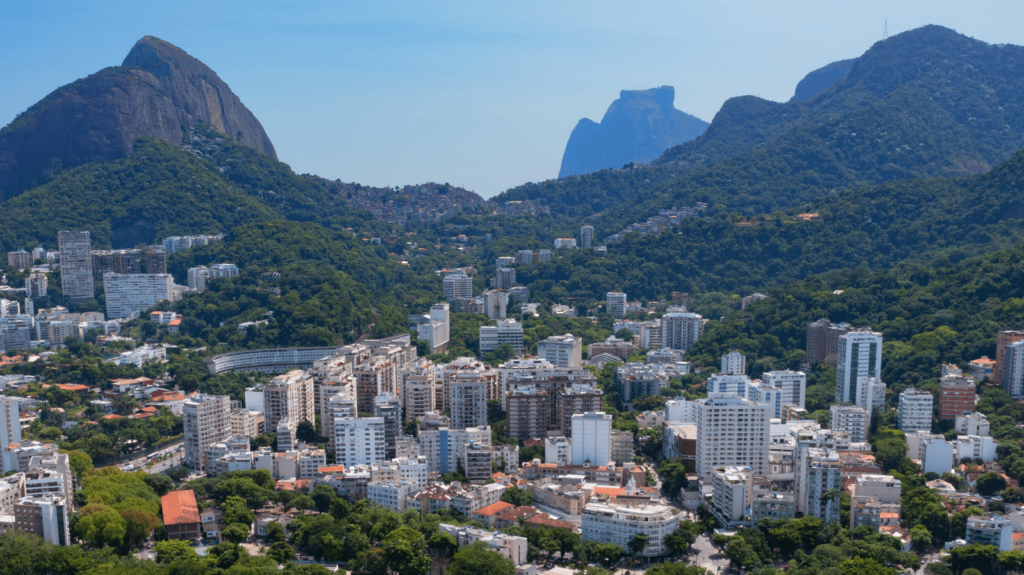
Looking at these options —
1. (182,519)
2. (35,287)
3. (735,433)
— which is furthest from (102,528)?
(35,287)

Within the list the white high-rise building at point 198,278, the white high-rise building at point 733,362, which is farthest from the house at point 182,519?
the white high-rise building at point 198,278

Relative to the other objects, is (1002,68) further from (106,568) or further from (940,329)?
(106,568)

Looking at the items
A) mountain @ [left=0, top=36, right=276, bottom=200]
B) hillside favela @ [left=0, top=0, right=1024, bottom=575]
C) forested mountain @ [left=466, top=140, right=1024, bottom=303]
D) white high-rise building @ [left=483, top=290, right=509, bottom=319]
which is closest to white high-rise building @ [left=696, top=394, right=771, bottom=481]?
hillside favela @ [left=0, top=0, right=1024, bottom=575]

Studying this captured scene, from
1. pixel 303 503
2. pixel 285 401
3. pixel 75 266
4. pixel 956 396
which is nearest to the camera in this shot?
pixel 303 503

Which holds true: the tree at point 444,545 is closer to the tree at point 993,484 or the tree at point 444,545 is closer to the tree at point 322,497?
Result: the tree at point 322,497

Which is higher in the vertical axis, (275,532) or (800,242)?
(800,242)

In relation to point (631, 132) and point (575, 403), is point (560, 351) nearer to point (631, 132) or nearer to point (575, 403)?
point (575, 403)

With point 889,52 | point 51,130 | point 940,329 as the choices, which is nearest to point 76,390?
point 940,329

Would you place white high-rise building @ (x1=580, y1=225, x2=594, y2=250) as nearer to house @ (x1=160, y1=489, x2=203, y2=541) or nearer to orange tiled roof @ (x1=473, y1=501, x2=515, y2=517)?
orange tiled roof @ (x1=473, y1=501, x2=515, y2=517)
